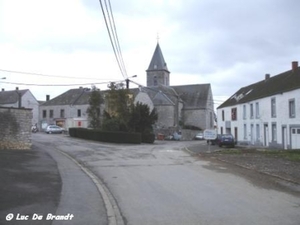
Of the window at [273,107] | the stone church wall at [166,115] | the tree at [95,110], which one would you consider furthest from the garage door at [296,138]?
the stone church wall at [166,115]

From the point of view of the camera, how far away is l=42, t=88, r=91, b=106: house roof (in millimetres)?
74000

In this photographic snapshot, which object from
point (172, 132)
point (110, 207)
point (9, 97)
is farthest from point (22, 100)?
point (110, 207)

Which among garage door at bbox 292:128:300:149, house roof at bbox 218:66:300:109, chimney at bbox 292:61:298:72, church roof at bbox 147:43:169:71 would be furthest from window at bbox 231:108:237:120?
church roof at bbox 147:43:169:71

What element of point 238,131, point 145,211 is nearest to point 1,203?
point 145,211

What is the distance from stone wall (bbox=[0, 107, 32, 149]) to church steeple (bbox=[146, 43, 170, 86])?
78882 millimetres

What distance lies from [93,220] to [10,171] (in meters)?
7.81

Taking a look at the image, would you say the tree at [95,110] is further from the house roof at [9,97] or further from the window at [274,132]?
the house roof at [9,97]

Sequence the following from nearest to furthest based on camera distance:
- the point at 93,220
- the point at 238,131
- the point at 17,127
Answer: the point at 93,220 → the point at 17,127 → the point at 238,131

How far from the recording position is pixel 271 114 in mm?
39312

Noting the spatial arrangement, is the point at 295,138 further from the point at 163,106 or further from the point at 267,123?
the point at 163,106

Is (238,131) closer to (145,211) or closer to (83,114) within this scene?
(83,114)

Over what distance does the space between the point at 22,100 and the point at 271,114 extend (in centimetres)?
5607

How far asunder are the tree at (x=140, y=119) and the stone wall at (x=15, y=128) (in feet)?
65.8

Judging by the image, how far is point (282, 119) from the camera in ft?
120
